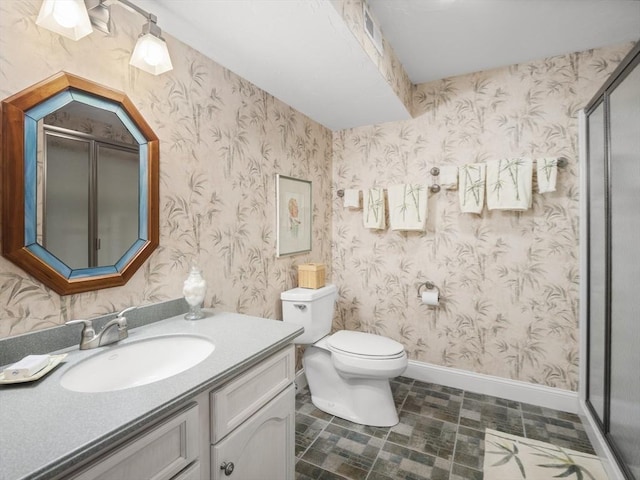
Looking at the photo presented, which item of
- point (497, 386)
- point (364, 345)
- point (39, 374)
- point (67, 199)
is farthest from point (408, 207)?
point (39, 374)

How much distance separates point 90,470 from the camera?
61 cm

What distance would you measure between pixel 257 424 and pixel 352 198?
1.91m

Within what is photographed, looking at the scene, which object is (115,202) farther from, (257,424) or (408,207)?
(408,207)

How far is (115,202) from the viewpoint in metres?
1.21

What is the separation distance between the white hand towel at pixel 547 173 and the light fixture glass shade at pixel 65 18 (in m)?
2.36

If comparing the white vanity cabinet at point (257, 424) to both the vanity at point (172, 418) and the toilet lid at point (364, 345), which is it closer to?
the vanity at point (172, 418)

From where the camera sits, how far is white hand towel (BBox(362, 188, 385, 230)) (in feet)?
8.30

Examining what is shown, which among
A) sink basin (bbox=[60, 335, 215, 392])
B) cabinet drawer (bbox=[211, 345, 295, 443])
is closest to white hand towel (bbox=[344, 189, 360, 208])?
cabinet drawer (bbox=[211, 345, 295, 443])

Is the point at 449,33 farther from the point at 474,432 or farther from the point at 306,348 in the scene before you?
the point at 474,432

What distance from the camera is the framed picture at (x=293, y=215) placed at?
2150 millimetres

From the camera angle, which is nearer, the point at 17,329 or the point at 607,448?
the point at 17,329

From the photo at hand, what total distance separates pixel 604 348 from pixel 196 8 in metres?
2.50

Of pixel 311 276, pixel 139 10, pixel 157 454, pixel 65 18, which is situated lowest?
pixel 157 454

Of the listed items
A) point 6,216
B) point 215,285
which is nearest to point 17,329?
point 6,216
